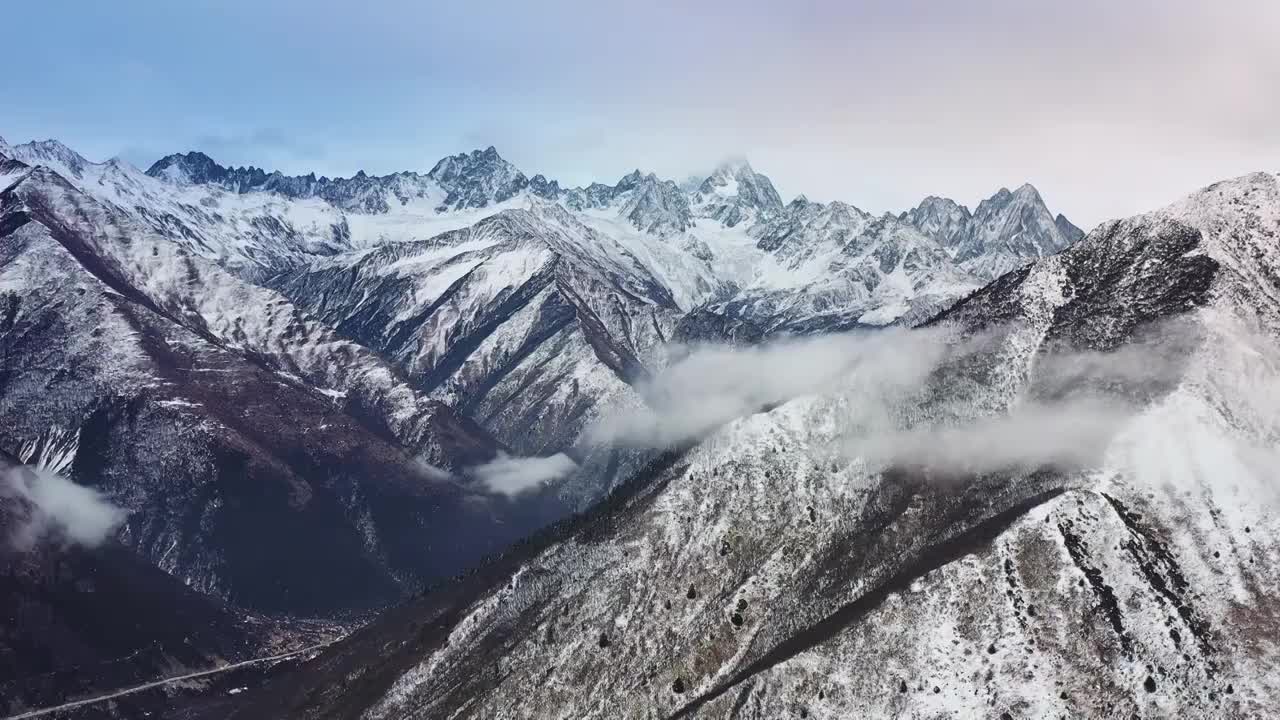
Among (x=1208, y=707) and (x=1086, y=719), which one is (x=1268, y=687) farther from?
(x=1086, y=719)

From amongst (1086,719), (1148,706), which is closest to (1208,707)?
(1148,706)

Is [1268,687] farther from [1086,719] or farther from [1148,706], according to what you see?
[1086,719]

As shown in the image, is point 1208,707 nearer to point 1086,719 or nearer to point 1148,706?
point 1148,706

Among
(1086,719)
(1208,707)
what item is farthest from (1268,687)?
(1086,719)
